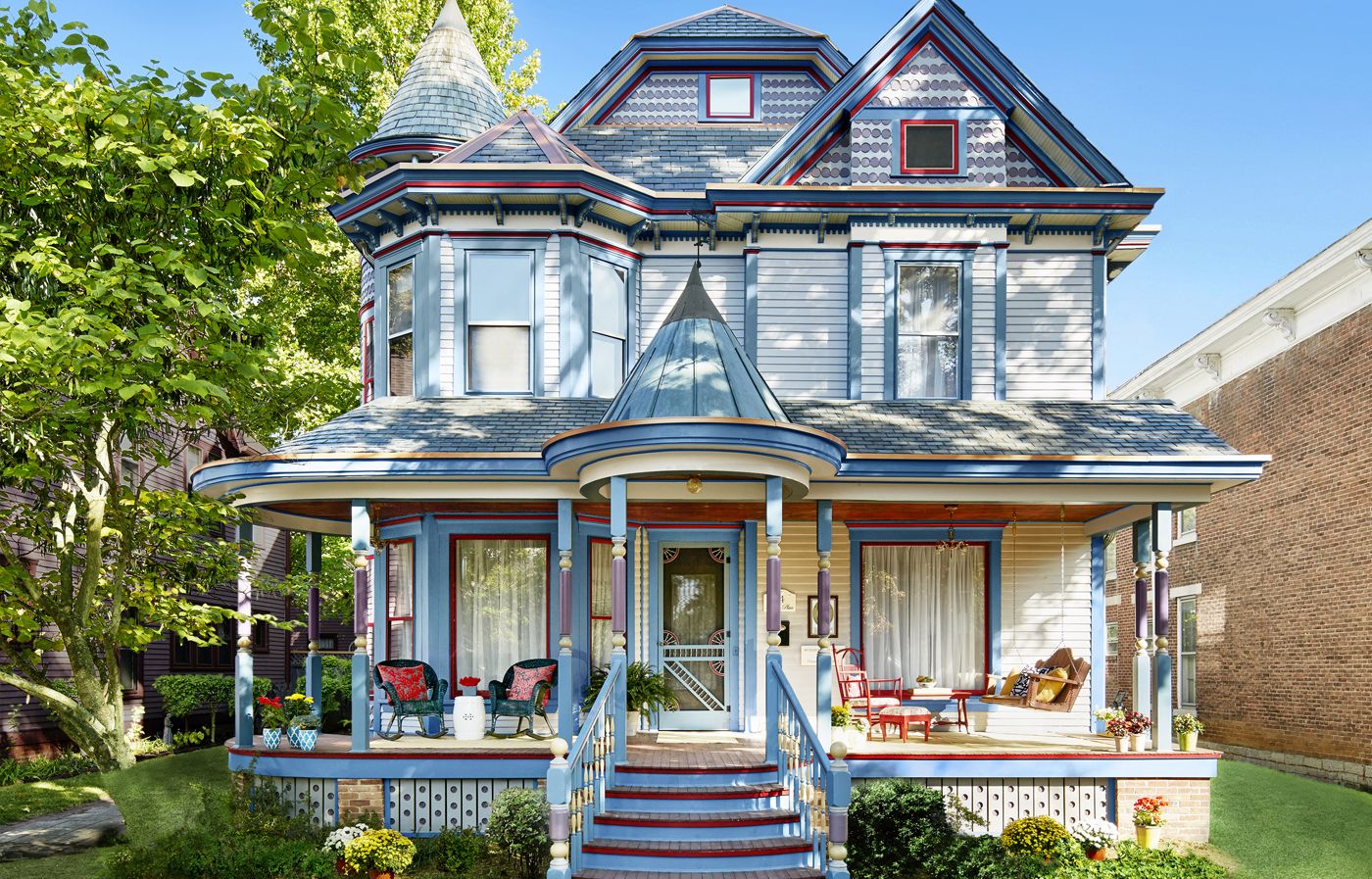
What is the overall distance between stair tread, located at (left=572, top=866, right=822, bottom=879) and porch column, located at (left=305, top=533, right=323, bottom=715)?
5.19 metres

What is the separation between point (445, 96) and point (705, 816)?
36.6 feet

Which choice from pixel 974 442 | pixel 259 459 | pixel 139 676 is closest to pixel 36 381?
pixel 259 459

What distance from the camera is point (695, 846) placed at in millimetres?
10109

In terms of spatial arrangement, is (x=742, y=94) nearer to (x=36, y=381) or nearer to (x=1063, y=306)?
(x=1063, y=306)

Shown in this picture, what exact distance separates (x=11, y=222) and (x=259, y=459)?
322 cm

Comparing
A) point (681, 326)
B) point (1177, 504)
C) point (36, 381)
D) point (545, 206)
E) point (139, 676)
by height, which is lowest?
point (139, 676)

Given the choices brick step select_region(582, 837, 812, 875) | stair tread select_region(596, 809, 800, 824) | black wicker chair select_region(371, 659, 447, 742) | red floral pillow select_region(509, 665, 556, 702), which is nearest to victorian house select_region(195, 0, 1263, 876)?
black wicker chair select_region(371, 659, 447, 742)

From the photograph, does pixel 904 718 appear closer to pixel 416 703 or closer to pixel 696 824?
pixel 696 824

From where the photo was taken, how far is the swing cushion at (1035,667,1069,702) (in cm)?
1295

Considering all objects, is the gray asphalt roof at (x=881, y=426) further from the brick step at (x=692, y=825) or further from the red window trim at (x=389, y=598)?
the brick step at (x=692, y=825)

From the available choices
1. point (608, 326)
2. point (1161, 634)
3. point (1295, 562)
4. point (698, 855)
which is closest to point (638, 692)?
point (698, 855)

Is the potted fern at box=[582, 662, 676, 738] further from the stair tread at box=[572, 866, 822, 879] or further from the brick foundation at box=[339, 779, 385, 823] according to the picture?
the stair tread at box=[572, 866, 822, 879]

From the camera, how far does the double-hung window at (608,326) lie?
1487 centimetres

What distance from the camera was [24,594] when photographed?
11.5m
